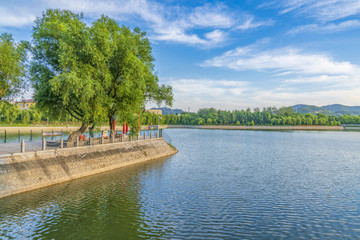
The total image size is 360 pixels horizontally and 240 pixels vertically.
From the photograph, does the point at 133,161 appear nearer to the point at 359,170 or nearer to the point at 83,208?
the point at 83,208

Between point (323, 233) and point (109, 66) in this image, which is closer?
point (323, 233)

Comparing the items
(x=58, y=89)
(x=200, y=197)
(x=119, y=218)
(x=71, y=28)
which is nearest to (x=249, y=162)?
(x=200, y=197)

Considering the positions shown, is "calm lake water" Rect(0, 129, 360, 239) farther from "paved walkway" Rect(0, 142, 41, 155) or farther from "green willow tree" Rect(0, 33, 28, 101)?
"green willow tree" Rect(0, 33, 28, 101)

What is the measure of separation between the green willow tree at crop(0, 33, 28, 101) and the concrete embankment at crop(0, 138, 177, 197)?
11.1 meters

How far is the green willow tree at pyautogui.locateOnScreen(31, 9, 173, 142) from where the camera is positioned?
24.5 metres

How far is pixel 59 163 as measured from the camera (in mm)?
22047

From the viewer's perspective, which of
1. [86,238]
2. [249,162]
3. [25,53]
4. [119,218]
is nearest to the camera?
[86,238]

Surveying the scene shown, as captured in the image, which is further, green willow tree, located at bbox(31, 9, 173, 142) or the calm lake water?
green willow tree, located at bbox(31, 9, 173, 142)

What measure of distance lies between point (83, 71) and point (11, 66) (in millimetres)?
7951

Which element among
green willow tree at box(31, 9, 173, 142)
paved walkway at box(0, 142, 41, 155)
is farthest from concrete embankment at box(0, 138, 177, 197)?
green willow tree at box(31, 9, 173, 142)

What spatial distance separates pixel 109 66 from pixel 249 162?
77.8 ft

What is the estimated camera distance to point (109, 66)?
29266 millimetres

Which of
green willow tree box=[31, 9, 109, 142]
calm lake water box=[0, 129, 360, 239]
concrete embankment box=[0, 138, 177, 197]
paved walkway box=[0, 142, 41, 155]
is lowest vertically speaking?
calm lake water box=[0, 129, 360, 239]

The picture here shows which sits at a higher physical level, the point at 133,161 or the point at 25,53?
Answer: the point at 25,53
